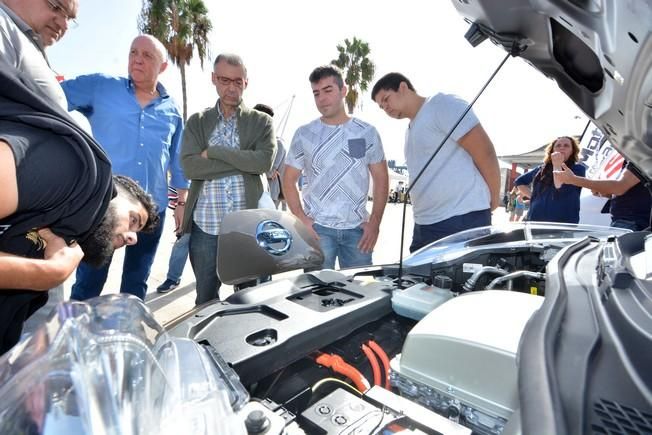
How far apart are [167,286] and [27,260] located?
2930 mm

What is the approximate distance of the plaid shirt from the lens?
249 cm

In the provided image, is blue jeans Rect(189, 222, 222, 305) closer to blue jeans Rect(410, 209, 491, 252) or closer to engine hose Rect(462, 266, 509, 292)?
blue jeans Rect(410, 209, 491, 252)

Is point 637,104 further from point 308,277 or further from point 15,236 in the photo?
point 15,236

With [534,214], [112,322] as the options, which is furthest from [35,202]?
[534,214]

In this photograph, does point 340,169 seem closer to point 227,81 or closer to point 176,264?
point 227,81

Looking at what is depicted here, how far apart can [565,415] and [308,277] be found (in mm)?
1066

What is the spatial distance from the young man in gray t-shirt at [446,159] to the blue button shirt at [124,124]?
5.28 ft

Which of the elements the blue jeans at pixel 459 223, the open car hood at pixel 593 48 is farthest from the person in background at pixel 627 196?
the open car hood at pixel 593 48

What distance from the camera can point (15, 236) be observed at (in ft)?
3.24

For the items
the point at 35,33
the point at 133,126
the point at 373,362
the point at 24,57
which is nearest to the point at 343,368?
the point at 373,362

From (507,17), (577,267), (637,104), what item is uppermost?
(507,17)

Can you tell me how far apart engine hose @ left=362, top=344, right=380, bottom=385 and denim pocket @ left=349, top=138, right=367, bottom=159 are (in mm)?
1685

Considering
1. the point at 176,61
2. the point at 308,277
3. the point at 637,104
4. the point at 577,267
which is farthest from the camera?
the point at 176,61

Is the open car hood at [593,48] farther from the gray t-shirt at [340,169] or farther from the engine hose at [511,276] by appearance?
the gray t-shirt at [340,169]
